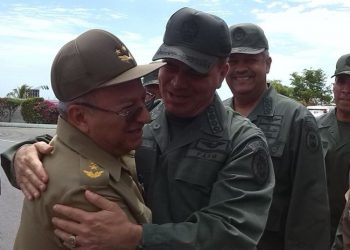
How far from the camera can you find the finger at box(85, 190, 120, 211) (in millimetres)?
1473

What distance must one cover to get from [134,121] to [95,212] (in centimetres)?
34

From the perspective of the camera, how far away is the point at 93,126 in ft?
5.38

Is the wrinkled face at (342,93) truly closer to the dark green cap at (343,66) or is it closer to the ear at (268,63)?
the dark green cap at (343,66)

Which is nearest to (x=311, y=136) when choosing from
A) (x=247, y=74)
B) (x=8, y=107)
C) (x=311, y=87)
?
(x=247, y=74)

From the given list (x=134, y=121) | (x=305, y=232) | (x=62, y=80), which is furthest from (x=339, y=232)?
(x=62, y=80)

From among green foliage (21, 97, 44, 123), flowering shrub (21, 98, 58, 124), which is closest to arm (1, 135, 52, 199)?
flowering shrub (21, 98, 58, 124)

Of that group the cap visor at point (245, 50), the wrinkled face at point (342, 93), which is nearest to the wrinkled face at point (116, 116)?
the cap visor at point (245, 50)

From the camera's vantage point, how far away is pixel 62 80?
160 centimetres

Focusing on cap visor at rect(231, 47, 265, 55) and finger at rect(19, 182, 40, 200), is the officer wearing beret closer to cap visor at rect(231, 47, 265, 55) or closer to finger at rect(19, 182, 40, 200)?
finger at rect(19, 182, 40, 200)

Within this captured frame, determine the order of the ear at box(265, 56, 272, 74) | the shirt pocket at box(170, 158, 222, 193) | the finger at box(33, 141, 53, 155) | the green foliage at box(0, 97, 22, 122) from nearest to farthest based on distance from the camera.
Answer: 1. the finger at box(33, 141, 53, 155)
2. the shirt pocket at box(170, 158, 222, 193)
3. the ear at box(265, 56, 272, 74)
4. the green foliage at box(0, 97, 22, 122)

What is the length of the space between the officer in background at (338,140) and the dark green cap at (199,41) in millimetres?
2050

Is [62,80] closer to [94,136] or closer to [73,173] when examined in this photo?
[94,136]

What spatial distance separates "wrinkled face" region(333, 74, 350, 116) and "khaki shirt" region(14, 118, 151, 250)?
8.93ft

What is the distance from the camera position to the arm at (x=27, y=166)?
1.56m
